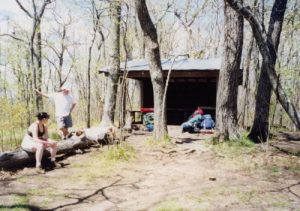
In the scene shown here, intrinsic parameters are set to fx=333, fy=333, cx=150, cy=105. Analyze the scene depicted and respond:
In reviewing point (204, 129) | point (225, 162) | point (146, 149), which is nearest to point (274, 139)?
point (204, 129)

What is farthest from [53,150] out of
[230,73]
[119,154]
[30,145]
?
[230,73]

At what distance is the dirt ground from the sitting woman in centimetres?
38

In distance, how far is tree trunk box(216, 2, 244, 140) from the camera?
31.0ft

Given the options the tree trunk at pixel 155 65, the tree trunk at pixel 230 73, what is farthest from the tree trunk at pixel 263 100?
the tree trunk at pixel 155 65

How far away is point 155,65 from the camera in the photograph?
9766 millimetres

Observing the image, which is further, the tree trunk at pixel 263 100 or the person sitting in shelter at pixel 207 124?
the person sitting in shelter at pixel 207 124

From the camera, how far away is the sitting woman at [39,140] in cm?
726

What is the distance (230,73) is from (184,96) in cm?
780

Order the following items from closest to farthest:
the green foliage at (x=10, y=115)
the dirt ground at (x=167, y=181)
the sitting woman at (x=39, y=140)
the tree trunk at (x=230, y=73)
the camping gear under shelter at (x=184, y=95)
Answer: the dirt ground at (x=167, y=181)
the sitting woman at (x=39, y=140)
the tree trunk at (x=230, y=73)
the green foliage at (x=10, y=115)
the camping gear under shelter at (x=184, y=95)

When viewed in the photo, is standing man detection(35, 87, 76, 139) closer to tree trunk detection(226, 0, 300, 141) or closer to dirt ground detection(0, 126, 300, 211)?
dirt ground detection(0, 126, 300, 211)

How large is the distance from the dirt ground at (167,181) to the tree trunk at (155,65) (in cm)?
50

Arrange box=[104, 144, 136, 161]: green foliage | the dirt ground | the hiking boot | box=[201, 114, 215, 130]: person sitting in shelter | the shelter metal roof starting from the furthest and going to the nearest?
the shelter metal roof
box=[201, 114, 215, 130]: person sitting in shelter
box=[104, 144, 136, 161]: green foliage
the hiking boot
the dirt ground

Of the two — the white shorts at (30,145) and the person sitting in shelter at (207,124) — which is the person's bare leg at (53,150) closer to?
the white shorts at (30,145)

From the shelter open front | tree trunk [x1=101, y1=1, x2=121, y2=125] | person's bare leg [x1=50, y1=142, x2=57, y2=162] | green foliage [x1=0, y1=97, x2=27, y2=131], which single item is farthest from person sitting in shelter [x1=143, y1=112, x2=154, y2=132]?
person's bare leg [x1=50, y1=142, x2=57, y2=162]
